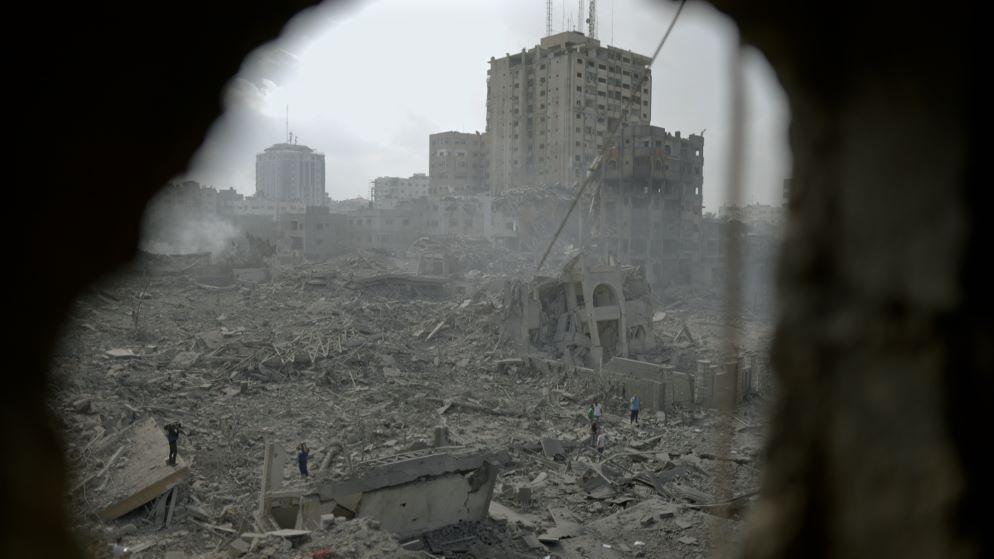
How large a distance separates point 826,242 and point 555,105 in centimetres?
7606

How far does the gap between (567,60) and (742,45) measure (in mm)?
74960

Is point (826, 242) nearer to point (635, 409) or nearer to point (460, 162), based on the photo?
point (635, 409)

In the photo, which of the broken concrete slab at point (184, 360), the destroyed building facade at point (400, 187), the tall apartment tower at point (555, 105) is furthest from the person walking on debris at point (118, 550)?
the destroyed building facade at point (400, 187)

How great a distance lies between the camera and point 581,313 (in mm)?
27141

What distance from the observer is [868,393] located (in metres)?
2.22

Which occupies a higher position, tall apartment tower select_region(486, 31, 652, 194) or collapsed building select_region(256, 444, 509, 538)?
tall apartment tower select_region(486, 31, 652, 194)

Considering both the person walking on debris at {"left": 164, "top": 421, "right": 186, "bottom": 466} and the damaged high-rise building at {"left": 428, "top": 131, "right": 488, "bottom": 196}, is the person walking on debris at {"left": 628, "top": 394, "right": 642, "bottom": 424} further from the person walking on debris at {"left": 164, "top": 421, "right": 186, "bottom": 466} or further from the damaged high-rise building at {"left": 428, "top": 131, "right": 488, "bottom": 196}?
the damaged high-rise building at {"left": 428, "top": 131, "right": 488, "bottom": 196}

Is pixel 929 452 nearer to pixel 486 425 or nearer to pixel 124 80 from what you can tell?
pixel 124 80

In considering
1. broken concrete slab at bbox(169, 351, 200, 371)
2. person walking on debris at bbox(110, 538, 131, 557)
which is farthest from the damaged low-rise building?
person walking on debris at bbox(110, 538, 131, 557)

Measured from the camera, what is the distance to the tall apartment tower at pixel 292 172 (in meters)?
126

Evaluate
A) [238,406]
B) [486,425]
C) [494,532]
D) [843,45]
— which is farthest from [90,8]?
[238,406]

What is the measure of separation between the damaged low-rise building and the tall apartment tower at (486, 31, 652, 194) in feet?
145

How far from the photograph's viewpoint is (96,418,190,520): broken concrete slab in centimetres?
1162

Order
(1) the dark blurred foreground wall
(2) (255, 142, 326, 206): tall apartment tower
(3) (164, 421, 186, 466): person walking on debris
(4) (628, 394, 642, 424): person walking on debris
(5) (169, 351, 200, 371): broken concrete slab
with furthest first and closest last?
(2) (255, 142, 326, 206): tall apartment tower < (5) (169, 351, 200, 371): broken concrete slab < (4) (628, 394, 642, 424): person walking on debris < (3) (164, 421, 186, 466): person walking on debris < (1) the dark blurred foreground wall
